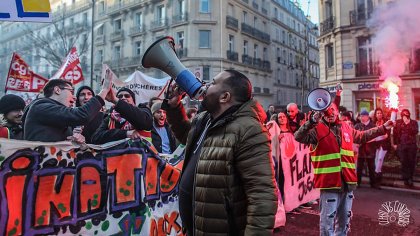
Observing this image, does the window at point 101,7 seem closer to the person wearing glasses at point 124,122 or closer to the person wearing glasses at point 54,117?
the person wearing glasses at point 124,122

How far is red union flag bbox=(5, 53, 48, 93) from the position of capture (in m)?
8.30

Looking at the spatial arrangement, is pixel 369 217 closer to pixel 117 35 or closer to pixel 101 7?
pixel 117 35

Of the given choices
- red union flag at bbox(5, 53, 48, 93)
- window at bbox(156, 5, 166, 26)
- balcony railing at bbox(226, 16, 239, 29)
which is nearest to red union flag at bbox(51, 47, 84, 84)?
red union flag at bbox(5, 53, 48, 93)

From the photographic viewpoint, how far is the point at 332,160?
4434mm

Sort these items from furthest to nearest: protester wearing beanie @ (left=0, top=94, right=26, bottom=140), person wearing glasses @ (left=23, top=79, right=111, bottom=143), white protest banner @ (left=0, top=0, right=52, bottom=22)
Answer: protester wearing beanie @ (left=0, top=94, right=26, bottom=140) < person wearing glasses @ (left=23, top=79, right=111, bottom=143) < white protest banner @ (left=0, top=0, right=52, bottom=22)

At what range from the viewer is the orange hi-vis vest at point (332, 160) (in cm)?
432

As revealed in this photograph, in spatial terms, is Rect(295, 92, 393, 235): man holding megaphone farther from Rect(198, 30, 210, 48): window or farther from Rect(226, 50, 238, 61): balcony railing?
Rect(226, 50, 238, 61): balcony railing

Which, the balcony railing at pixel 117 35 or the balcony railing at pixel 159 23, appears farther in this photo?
the balcony railing at pixel 117 35

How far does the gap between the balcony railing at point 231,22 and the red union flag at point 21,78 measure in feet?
91.8

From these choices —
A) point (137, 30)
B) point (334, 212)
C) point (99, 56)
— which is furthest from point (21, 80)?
point (99, 56)

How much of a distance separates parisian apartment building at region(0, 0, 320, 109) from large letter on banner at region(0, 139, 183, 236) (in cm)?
2558

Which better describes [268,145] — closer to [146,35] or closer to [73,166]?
[73,166]

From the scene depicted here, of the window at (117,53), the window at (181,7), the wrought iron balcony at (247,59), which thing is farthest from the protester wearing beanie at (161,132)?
the window at (117,53)

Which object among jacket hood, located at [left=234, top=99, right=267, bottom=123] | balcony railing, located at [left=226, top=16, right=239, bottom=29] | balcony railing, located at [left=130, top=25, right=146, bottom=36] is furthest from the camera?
balcony railing, located at [left=130, top=25, right=146, bottom=36]
